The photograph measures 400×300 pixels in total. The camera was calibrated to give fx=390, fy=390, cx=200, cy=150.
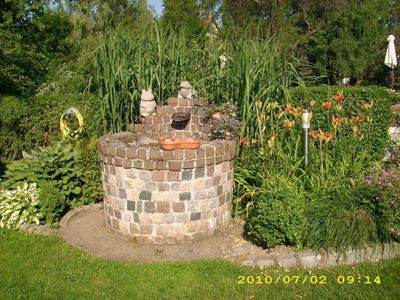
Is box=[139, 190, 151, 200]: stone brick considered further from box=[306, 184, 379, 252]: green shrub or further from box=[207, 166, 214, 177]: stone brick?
box=[306, 184, 379, 252]: green shrub

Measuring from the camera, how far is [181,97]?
6.15 metres

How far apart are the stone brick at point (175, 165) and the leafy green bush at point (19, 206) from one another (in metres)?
2.08

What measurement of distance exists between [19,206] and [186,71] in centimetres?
338

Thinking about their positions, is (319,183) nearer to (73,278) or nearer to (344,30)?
(73,278)

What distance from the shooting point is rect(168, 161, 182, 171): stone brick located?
465 centimetres

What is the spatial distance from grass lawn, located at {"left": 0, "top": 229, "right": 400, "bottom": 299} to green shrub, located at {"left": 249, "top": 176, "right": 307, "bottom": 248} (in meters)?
0.41

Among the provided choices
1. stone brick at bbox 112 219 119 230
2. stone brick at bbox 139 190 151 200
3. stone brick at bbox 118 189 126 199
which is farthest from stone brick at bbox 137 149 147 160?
stone brick at bbox 112 219 119 230

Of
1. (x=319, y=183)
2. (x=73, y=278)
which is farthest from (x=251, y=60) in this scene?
(x=73, y=278)

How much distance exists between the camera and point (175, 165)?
183 inches

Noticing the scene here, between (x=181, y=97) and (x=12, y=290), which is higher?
(x=181, y=97)

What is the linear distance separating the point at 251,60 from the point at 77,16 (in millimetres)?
14720

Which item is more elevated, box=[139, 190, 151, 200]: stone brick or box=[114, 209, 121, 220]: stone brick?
box=[139, 190, 151, 200]: stone brick

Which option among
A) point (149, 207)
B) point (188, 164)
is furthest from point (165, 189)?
point (188, 164)

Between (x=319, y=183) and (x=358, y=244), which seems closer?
(x=358, y=244)
